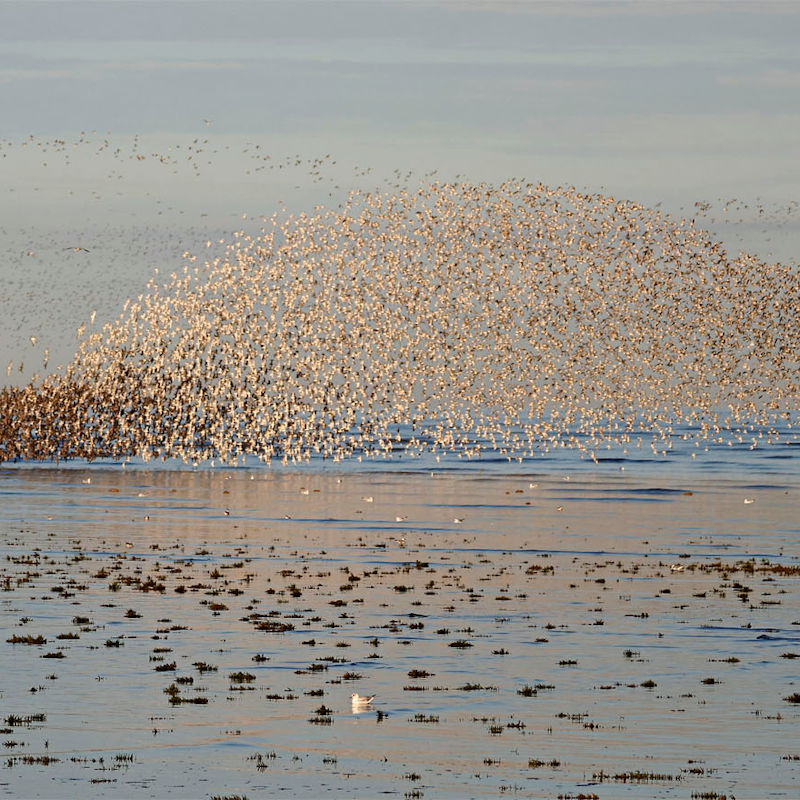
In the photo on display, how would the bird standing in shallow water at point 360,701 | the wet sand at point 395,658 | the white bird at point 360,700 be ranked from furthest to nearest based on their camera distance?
the white bird at point 360,700 < the bird standing in shallow water at point 360,701 < the wet sand at point 395,658

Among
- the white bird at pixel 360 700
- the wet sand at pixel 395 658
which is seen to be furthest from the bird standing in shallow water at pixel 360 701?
the wet sand at pixel 395 658

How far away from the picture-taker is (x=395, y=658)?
77.3ft

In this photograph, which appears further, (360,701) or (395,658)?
(395,658)

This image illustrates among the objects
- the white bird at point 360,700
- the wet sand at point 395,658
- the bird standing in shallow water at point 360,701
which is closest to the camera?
the wet sand at point 395,658

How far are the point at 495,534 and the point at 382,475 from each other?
36.1 metres

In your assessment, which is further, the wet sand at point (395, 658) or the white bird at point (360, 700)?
the white bird at point (360, 700)

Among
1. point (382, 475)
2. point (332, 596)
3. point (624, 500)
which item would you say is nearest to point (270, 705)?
point (332, 596)

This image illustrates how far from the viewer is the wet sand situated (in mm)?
16078

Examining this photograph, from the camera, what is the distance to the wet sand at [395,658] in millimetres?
16078

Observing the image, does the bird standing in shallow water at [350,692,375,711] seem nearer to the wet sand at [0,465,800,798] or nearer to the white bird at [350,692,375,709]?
the white bird at [350,692,375,709]

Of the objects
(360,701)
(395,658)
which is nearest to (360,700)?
(360,701)

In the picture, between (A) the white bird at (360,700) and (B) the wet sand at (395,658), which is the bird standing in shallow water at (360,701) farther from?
(B) the wet sand at (395,658)

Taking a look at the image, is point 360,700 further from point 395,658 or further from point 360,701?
point 395,658

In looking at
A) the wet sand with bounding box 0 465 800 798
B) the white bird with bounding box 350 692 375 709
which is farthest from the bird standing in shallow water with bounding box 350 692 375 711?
the wet sand with bounding box 0 465 800 798
